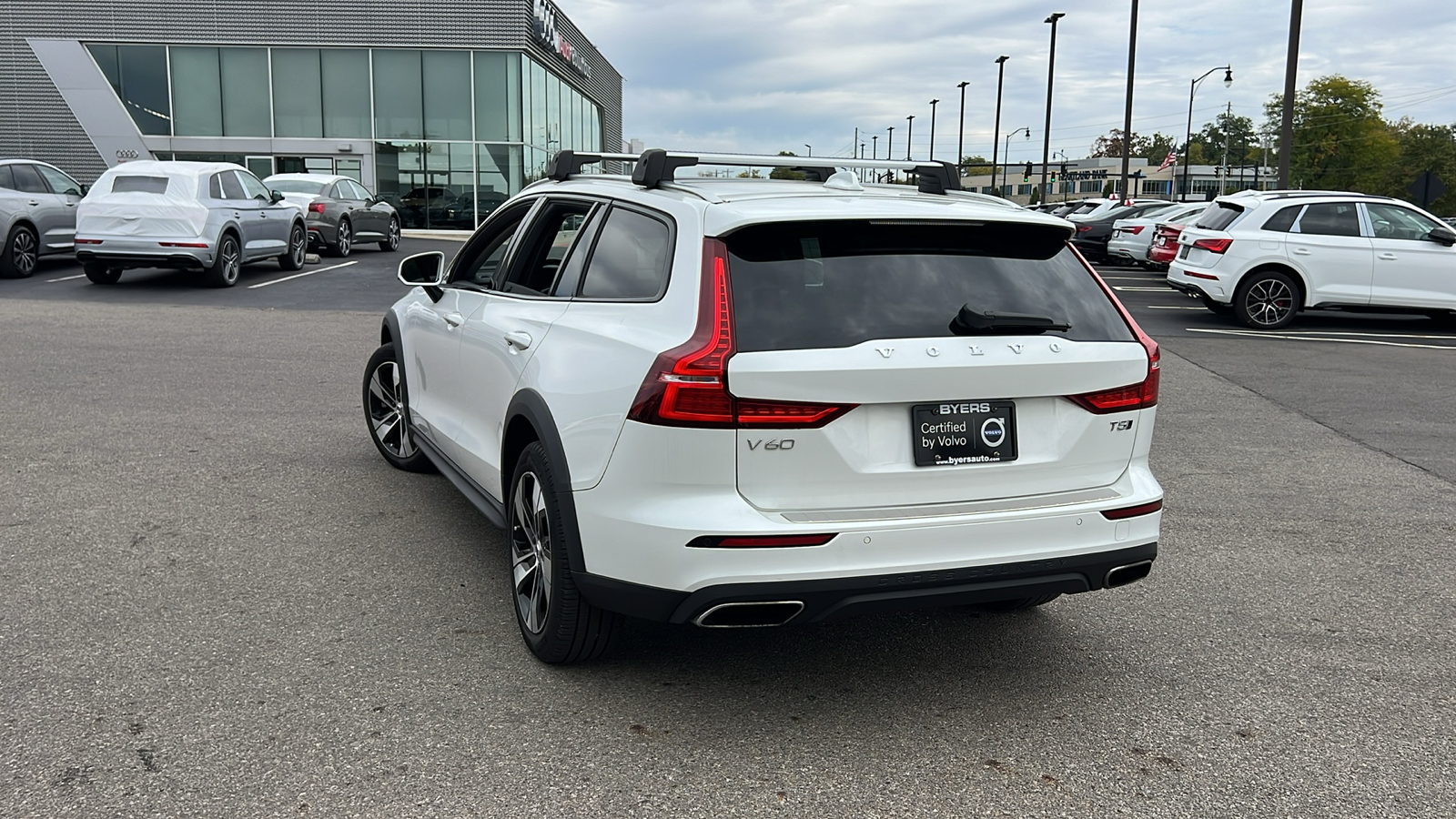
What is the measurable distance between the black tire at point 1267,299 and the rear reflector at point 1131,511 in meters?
13.0

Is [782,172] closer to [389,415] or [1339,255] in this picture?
[389,415]

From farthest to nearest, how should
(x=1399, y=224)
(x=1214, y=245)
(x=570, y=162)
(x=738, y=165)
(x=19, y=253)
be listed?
(x=19, y=253) < (x=1214, y=245) < (x=1399, y=224) < (x=570, y=162) < (x=738, y=165)

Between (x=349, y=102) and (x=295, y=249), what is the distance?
1798 centimetres

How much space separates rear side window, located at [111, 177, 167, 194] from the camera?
54.7 ft

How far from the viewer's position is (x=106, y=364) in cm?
1052

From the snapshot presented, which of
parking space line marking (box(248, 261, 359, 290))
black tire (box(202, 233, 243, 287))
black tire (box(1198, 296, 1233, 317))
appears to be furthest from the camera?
parking space line marking (box(248, 261, 359, 290))

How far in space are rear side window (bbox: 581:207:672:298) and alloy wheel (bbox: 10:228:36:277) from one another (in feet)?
56.4

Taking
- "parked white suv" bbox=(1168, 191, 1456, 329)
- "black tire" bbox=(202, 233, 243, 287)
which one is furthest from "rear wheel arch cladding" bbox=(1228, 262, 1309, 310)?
"black tire" bbox=(202, 233, 243, 287)

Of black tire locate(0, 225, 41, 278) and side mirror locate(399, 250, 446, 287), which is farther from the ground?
side mirror locate(399, 250, 446, 287)

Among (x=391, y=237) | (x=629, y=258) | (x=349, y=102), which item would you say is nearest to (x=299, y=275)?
(x=391, y=237)

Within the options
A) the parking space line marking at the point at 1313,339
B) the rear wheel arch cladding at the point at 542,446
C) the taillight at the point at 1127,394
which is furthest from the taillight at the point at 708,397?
the parking space line marking at the point at 1313,339

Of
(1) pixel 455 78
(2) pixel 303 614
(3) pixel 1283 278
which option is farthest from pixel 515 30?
(2) pixel 303 614

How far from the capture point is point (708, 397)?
3.34 m

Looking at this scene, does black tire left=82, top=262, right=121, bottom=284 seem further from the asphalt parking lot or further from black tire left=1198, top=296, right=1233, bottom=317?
black tire left=1198, top=296, right=1233, bottom=317
